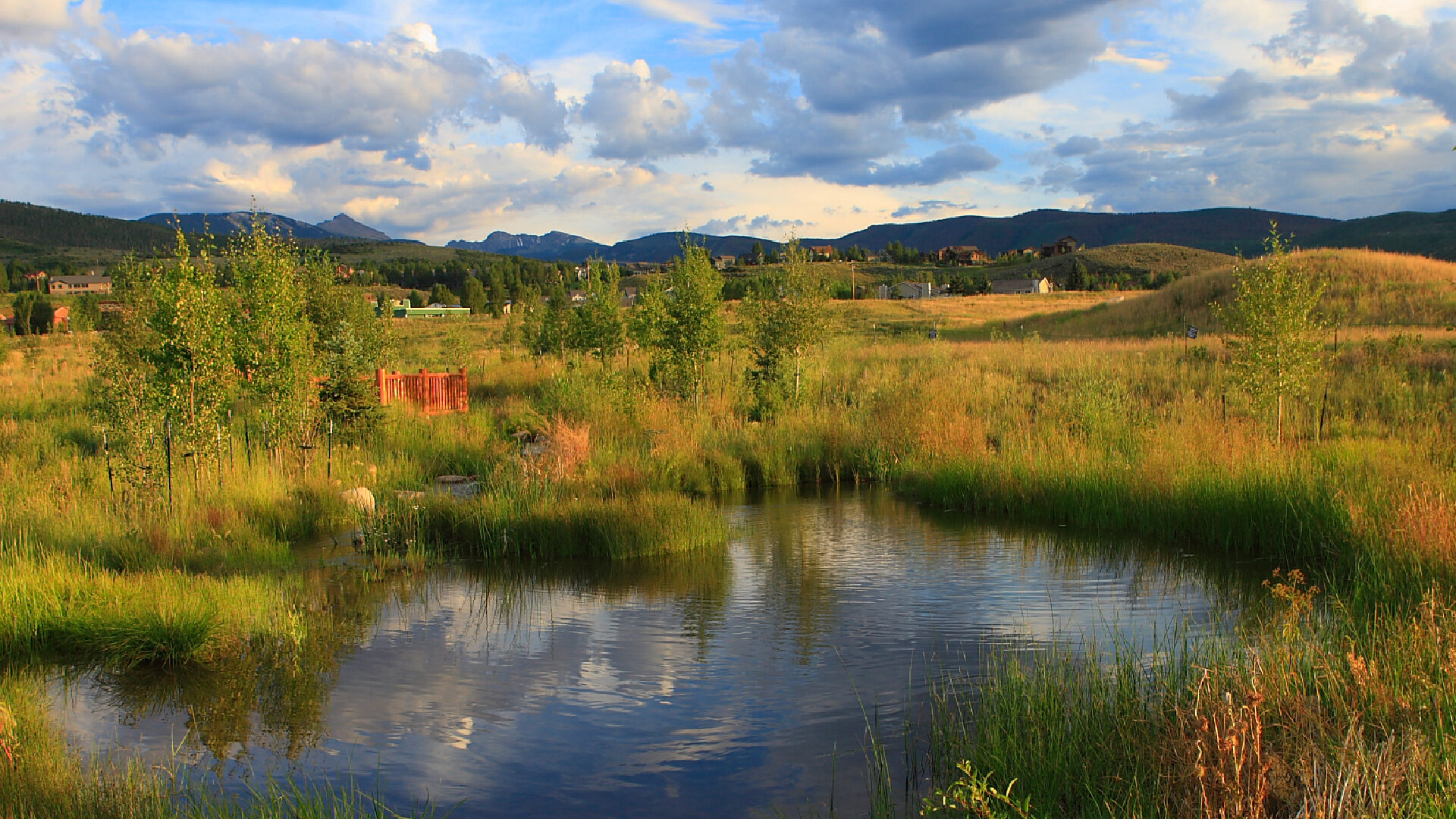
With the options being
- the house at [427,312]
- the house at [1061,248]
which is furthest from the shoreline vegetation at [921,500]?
the house at [1061,248]

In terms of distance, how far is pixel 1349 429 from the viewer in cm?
1511

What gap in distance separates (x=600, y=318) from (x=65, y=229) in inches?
5125

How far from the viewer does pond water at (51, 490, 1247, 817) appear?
5.60m

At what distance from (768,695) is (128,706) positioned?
4765mm

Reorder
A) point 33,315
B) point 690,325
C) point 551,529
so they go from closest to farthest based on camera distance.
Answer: point 551,529 < point 690,325 < point 33,315

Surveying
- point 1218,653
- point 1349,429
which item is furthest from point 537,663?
point 1349,429

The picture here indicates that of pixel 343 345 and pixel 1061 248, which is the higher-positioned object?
pixel 1061 248

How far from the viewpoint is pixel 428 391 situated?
23688 mm

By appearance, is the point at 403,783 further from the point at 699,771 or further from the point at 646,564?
the point at 646,564

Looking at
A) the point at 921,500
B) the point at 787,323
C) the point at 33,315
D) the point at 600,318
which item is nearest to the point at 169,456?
the point at 921,500

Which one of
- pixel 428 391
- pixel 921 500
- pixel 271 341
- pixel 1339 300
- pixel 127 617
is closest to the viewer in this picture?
pixel 127 617

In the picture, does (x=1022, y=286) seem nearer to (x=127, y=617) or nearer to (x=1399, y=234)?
(x=1399, y=234)

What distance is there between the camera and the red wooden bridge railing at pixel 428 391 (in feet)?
75.2

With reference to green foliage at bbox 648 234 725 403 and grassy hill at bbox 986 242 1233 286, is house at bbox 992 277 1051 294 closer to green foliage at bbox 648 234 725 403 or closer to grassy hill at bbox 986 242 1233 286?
grassy hill at bbox 986 242 1233 286
